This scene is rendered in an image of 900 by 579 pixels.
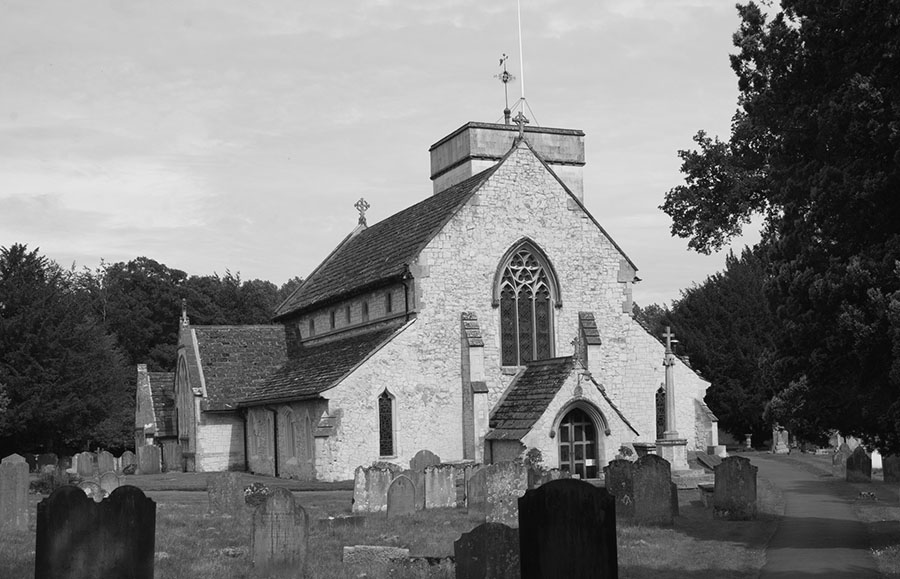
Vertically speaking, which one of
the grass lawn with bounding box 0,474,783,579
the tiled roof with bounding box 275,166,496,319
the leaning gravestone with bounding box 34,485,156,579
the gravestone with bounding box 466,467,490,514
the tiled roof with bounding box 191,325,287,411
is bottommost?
the grass lawn with bounding box 0,474,783,579

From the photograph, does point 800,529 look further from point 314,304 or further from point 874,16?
point 314,304

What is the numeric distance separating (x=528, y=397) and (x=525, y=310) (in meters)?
3.74

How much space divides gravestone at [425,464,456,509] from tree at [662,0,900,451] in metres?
8.08

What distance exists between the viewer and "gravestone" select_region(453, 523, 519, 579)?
13.5 metres

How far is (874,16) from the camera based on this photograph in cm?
1662

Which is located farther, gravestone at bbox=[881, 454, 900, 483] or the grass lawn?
gravestone at bbox=[881, 454, 900, 483]

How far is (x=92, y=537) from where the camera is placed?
10188mm

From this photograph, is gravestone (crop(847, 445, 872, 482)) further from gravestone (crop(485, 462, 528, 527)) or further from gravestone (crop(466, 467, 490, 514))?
gravestone (crop(466, 467, 490, 514))

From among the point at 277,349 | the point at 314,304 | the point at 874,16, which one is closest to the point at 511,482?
the point at 874,16

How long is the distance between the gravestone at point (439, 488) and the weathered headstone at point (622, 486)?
3660 mm

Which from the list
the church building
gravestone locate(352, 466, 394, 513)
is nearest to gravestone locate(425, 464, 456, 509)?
gravestone locate(352, 466, 394, 513)

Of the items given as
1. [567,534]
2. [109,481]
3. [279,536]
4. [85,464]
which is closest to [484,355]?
[109,481]

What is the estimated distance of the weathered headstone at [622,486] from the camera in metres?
22.2

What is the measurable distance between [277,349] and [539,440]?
16631mm
